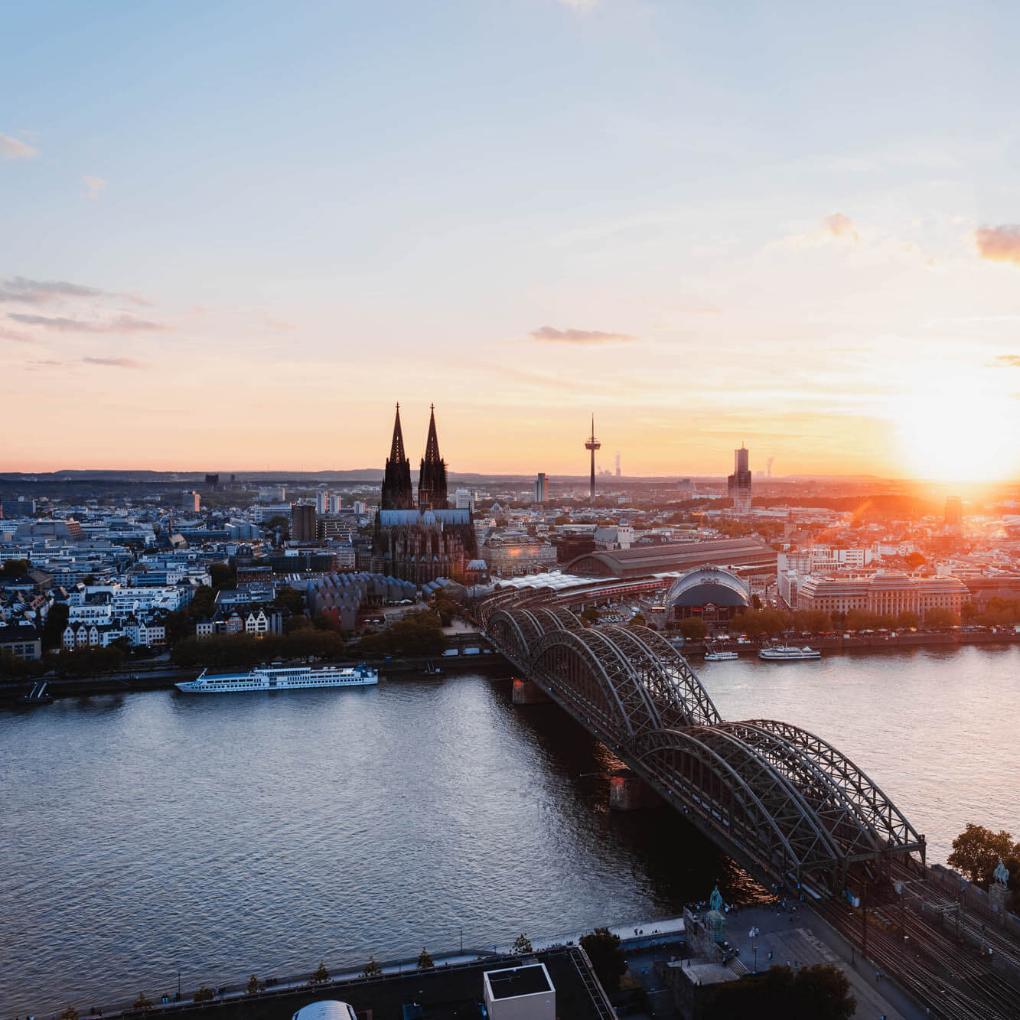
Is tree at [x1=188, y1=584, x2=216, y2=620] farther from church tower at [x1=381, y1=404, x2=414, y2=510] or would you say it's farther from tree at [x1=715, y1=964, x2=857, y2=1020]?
tree at [x1=715, y1=964, x2=857, y2=1020]

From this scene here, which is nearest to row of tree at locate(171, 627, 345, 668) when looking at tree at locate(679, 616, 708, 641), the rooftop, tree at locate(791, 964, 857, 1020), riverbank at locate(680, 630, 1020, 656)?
tree at locate(679, 616, 708, 641)

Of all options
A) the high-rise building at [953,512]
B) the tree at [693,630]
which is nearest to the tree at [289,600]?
the tree at [693,630]

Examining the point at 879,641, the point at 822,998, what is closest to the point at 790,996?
the point at 822,998

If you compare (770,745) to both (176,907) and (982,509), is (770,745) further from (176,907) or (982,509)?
(982,509)

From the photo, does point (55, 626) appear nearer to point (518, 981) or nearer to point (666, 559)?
point (666, 559)

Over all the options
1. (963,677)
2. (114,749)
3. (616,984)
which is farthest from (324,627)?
(616,984)
